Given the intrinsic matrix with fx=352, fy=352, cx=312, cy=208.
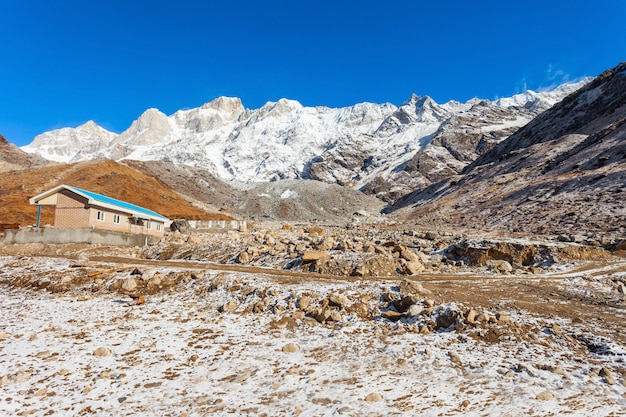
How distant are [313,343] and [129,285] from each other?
402 inches

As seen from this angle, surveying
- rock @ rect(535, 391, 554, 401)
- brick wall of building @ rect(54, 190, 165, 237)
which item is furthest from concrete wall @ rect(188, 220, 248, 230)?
rock @ rect(535, 391, 554, 401)

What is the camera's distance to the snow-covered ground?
666cm

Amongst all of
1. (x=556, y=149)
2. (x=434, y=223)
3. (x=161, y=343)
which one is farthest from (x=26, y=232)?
(x=556, y=149)

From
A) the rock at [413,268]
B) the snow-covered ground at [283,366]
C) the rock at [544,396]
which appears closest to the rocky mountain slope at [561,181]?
the rock at [413,268]

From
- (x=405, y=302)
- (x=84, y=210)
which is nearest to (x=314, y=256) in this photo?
(x=405, y=302)

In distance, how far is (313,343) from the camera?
9.75 m

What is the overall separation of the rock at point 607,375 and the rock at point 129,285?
16230mm

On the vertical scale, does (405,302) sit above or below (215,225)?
below

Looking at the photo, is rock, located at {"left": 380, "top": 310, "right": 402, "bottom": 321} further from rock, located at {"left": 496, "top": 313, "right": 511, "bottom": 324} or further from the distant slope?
the distant slope

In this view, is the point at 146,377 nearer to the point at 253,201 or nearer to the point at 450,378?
the point at 450,378

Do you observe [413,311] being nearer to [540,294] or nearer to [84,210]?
[540,294]

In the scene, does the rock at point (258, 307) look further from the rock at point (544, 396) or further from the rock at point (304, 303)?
the rock at point (544, 396)

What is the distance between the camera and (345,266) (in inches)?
709

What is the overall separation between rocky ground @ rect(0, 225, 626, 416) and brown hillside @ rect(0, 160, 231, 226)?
47.8 m
